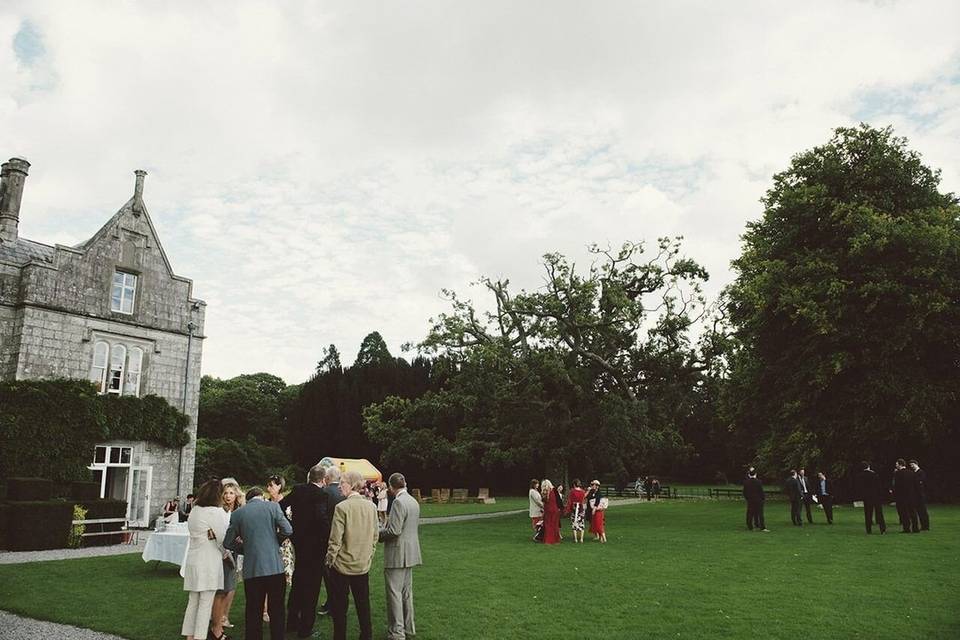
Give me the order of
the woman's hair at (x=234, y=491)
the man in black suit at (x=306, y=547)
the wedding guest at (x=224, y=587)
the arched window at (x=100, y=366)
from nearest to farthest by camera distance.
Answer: the wedding guest at (x=224, y=587) → the woman's hair at (x=234, y=491) → the man in black suit at (x=306, y=547) → the arched window at (x=100, y=366)

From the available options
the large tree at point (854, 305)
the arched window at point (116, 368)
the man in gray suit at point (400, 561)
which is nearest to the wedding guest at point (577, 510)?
the man in gray suit at point (400, 561)

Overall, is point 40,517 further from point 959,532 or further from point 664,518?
point 959,532

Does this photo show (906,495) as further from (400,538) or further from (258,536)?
(258,536)

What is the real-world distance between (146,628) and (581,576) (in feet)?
23.4

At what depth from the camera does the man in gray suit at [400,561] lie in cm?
781

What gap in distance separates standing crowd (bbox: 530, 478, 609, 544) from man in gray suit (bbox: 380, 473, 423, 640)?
10.8 m

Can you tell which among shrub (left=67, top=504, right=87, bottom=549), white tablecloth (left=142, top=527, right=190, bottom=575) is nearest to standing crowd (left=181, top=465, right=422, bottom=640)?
white tablecloth (left=142, top=527, right=190, bottom=575)

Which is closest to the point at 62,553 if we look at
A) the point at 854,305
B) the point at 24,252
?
the point at 24,252

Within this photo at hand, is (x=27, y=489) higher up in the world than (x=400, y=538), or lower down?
higher up

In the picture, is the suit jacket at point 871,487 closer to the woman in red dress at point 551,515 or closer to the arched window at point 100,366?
the woman in red dress at point 551,515

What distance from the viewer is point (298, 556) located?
8414mm

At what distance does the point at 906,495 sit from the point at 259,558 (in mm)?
17924

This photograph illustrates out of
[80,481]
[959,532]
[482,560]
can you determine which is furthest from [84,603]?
[959,532]

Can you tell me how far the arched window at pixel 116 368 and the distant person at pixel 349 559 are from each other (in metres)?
21.4
